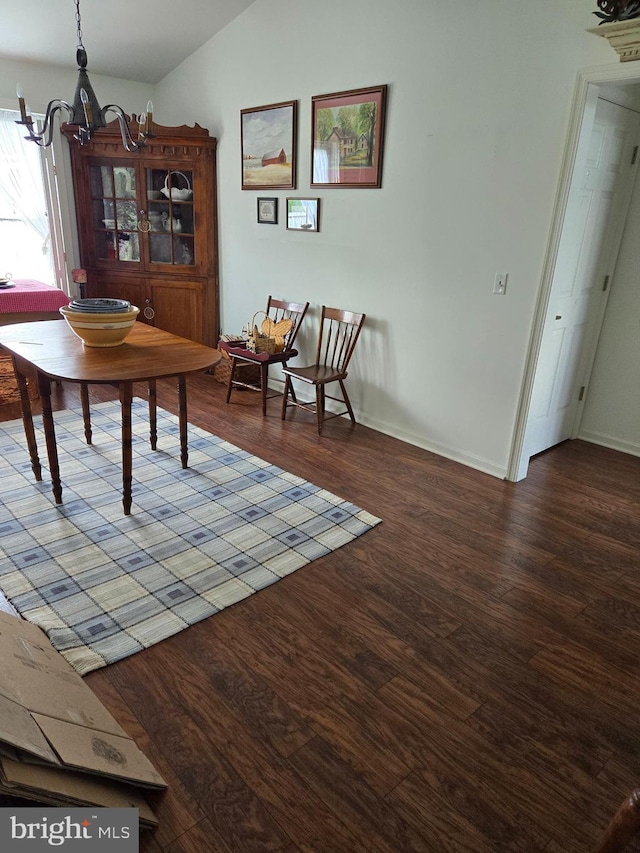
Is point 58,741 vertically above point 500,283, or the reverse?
point 500,283

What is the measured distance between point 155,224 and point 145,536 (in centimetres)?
344

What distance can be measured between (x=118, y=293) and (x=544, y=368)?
3918mm

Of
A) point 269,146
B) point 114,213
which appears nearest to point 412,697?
point 269,146

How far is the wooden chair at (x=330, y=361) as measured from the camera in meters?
3.86

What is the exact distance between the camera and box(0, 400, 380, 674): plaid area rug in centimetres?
209

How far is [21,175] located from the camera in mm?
4910

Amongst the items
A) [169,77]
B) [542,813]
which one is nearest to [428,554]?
[542,813]

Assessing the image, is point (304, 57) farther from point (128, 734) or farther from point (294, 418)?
point (128, 734)

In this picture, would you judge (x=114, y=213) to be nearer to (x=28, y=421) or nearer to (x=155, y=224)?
(x=155, y=224)

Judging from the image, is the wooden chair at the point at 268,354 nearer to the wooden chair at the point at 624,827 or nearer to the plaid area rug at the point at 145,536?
the plaid area rug at the point at 145,536

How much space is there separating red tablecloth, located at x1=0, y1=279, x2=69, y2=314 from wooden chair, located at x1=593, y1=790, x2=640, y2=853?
456 cm

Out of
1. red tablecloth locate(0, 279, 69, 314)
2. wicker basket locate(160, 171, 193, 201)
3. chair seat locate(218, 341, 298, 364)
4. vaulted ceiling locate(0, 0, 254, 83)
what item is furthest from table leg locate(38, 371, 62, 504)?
vaulted ceiling locate(0, 0, 254, 83)

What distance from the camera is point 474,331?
3336mm

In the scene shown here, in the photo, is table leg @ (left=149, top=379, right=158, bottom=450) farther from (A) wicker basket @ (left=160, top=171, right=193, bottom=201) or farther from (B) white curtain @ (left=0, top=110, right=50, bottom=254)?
(B) white curtain @ (left=0, top=110, right=50, bottom=254)
